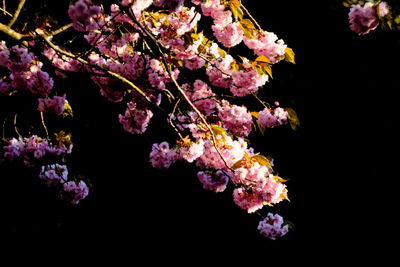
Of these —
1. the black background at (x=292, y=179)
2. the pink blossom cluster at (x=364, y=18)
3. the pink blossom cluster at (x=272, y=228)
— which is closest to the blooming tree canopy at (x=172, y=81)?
the pink blossom cluster at (x=364, y=18)

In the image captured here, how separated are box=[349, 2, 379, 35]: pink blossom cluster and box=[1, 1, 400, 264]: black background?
2208mm

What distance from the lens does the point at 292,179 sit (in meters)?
4.09

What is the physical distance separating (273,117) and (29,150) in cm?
172

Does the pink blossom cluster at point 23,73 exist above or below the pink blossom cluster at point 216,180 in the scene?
above

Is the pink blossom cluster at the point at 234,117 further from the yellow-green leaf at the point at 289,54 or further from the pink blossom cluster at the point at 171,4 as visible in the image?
the pink blossom cluster at the point at 171,4

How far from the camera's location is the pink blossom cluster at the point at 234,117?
2.20 m

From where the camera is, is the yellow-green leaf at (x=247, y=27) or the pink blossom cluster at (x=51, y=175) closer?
the yellow-green leaf at (x=247, y=27)

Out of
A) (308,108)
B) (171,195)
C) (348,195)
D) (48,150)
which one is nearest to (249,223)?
(171,195)

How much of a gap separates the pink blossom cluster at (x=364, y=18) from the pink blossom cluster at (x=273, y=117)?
0.71 meters

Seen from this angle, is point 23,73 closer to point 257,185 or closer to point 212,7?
point 212,7

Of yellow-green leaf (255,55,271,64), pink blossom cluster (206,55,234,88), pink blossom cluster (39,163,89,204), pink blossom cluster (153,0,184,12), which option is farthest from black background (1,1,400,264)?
pink blossom cluster (153,0,184,12)

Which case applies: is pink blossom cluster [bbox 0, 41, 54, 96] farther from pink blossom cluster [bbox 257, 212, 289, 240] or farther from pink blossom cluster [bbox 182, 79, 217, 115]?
pink blossom cluster [bbox 257, 212, 289, 240]

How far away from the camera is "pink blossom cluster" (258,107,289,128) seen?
90.2 inches

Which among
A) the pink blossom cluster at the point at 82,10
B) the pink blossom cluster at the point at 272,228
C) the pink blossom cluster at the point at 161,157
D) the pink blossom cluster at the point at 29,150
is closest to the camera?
the pink blossom cluster at the point at 82,10
